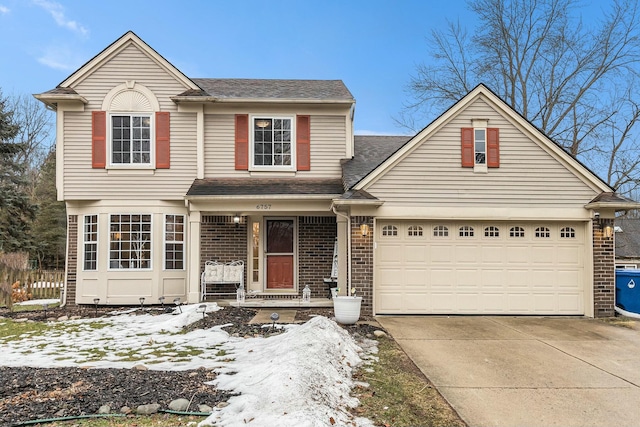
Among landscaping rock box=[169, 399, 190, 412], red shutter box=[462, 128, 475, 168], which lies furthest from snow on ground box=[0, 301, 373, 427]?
red shutter box=[462, 128, 475, 168]

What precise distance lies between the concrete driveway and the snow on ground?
119 centimetres

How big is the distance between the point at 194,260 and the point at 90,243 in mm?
2931

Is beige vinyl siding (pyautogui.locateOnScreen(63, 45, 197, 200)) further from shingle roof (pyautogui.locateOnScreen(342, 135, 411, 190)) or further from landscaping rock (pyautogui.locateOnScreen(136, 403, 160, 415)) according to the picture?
landscaping rock (pyautogui.locateOnScreen(136, 403, 160, 415))

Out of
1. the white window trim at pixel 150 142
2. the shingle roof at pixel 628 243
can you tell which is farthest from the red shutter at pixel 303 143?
the shingle roof at pixel 628 243

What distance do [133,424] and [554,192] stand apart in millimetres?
9594

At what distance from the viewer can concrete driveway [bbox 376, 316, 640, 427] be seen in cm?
434

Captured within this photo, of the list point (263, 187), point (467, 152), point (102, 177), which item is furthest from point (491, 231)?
point (102, 177)

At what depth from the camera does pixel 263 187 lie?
1146cm

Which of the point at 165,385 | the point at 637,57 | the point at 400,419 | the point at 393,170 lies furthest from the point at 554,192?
the point at 637,57

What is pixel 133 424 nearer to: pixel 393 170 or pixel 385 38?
pixel 393 170

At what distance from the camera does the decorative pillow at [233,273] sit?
11.6 metres

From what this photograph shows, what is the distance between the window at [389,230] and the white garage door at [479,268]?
2 centimetres

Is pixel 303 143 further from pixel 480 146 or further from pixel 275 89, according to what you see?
pixel 480 146

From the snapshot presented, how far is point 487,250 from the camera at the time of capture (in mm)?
10180
